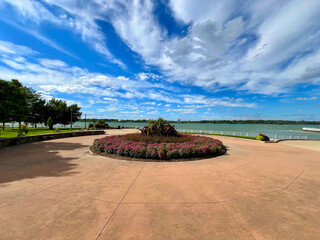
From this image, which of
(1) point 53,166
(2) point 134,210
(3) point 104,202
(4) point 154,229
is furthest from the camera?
(1) point 53,166

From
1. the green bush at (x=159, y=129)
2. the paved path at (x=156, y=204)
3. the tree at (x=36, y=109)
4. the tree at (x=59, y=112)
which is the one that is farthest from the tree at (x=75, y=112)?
the paved path at (x=156, y=204)

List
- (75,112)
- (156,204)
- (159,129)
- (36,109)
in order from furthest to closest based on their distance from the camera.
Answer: (75,112), (36,109), (159,129), (156,204)

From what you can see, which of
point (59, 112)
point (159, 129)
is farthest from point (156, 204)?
point (59, 112)

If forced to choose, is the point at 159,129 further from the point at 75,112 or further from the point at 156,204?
the point at 75,112

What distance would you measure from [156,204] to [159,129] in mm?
9039

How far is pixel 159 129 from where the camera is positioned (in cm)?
1191

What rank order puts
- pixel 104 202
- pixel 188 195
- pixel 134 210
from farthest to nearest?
pixel 188 195, pixel 104 202, pixel 134 210

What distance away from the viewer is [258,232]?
2.20m

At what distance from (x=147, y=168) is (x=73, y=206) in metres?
2.93

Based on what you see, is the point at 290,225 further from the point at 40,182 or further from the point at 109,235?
the point at 40,182

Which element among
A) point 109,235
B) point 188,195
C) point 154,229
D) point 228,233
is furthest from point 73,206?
point 228,233

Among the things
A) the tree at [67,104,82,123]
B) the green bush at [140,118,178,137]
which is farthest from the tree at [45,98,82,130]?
the green bush at [140,118,178,137]

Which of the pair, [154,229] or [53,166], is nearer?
[154,229]

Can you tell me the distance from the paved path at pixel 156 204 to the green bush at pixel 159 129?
679 cm
